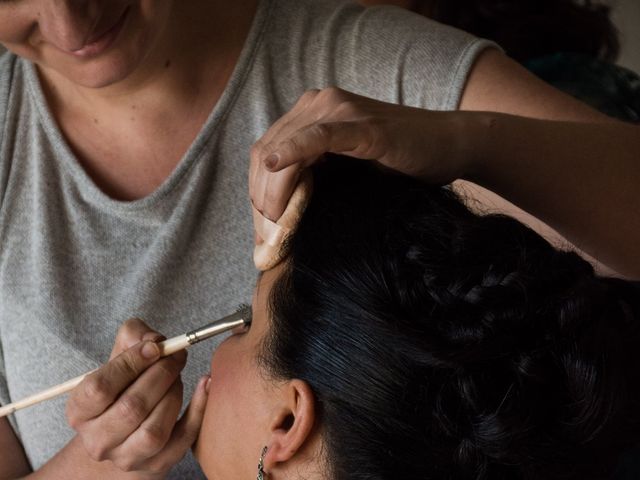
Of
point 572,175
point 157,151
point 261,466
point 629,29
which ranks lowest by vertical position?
point 629,29

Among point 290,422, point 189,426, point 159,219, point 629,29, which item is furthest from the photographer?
point 629,29

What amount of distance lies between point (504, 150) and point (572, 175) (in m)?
0.10

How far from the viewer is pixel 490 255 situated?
800 mm

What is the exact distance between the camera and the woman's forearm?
867 millimetres

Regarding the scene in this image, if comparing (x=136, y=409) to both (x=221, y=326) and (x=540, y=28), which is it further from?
(x=540, y=28)

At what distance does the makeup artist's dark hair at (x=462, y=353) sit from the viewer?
755 mm

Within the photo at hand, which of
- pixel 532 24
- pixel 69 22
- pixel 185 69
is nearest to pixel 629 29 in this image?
pixel 532 24

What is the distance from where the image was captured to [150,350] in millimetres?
902

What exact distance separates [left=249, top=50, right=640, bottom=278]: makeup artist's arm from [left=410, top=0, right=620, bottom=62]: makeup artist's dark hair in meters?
0.52

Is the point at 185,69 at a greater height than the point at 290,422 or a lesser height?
greater

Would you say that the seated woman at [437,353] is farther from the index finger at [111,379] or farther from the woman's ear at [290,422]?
the index finger at [111,379]

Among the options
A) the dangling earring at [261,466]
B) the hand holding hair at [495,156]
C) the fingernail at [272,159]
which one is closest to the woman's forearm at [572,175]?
the hand holding hair at [495,156]

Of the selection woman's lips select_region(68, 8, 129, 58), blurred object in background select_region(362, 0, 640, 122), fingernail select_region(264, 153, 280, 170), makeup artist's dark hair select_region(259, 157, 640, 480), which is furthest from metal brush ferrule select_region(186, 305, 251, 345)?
blurred object in background select_region(362, 0, 640, 122)

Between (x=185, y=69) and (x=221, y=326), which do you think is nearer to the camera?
(x=221, y=326)
